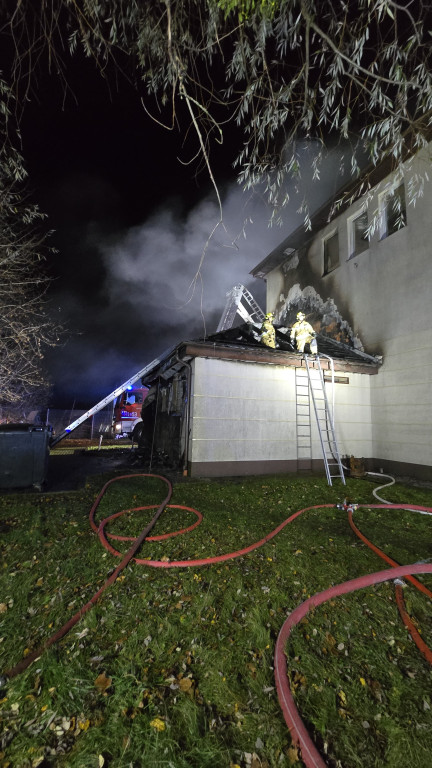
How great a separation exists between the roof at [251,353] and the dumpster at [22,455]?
4.59 meters

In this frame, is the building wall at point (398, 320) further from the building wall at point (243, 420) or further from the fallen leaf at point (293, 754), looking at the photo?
the fallen leaf at point (293, 754)

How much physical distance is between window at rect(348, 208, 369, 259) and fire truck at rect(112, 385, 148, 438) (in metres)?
14.9

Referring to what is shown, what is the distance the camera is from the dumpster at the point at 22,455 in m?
7.09

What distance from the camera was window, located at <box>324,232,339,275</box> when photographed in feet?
49.5

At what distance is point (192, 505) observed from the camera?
6.14 m

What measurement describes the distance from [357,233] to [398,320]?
18.4 feet

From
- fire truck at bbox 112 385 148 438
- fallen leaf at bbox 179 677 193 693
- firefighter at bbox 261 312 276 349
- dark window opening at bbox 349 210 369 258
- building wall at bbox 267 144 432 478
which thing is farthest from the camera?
fire truck at bbox 112 385 148 438

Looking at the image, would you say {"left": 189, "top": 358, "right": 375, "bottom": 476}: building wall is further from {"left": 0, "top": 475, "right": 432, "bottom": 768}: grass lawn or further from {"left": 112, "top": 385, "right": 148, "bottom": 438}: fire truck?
{"left": 112, "top": 385, "right": 148, "bottom": 438}: fire truck

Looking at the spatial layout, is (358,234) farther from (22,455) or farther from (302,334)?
(22,455)

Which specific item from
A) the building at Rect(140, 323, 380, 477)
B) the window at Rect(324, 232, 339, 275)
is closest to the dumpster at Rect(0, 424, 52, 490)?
the building at Rect(140, 323, 380, 477)

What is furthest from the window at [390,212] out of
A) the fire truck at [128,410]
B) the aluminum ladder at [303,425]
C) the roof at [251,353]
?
the fire truck at [128,410]

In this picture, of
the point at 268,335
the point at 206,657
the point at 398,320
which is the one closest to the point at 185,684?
the point at 206,657

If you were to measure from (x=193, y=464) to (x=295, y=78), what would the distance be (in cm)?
832

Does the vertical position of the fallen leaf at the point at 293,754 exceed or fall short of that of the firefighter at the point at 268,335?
it falls short
